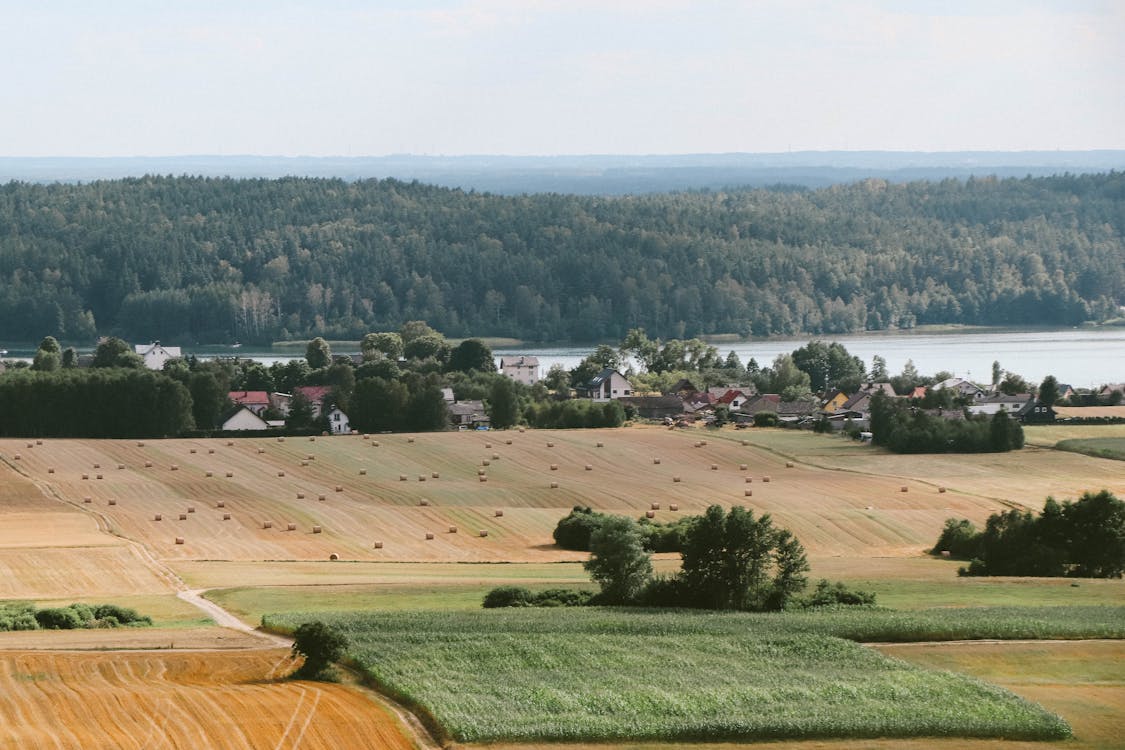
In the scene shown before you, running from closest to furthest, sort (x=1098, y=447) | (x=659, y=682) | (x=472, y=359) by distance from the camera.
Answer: (x=659, y=682)
(x=1098, y=447)
(x=472, y=359)

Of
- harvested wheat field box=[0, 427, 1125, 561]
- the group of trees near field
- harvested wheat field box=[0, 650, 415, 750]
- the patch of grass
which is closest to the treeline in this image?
harvested wheat field box=[0, 427, 1125, 561]

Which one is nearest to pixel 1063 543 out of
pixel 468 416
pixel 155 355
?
pixel 468 416

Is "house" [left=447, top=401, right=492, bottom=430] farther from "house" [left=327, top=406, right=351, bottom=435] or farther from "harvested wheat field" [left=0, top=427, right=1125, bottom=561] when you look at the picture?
"harvested wheat field" [left=0, top=427, right=1125, bottom=561]

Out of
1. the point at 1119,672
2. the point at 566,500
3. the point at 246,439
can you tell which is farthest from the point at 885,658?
the point at 246,439

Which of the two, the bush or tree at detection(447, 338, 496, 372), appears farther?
tree at detection(447, 338, 496, 372)

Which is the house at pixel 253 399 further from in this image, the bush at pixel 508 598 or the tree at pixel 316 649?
the tree at pixel 316 649

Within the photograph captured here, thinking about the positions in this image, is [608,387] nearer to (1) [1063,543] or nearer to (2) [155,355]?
(2) [155,355]
